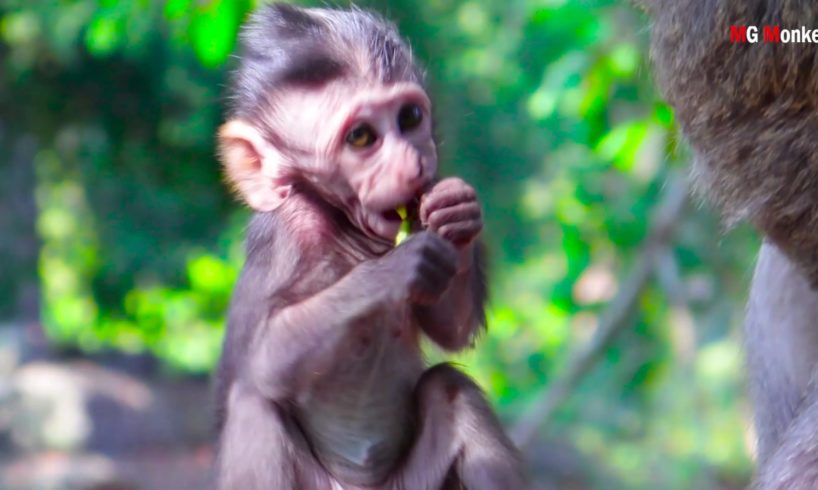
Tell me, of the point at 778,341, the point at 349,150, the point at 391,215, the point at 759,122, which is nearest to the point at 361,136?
the point at 349,150

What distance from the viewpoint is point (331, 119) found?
1.92 metres

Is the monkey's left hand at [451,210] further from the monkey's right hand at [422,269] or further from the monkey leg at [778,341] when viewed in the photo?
the monkey leg at [778,341]

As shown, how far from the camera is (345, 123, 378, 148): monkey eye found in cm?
190

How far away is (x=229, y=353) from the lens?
6.79 feet

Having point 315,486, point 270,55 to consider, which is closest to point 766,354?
point 315,486

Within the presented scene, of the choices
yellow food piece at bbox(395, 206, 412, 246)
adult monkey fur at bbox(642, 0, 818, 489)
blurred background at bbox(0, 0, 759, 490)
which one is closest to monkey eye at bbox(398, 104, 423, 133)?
yellow food piece at bbox(395, 206, 412, 246)

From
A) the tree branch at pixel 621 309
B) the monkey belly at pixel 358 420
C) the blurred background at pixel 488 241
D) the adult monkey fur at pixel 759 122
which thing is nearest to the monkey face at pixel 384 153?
the monkey belly at pixel 358 420

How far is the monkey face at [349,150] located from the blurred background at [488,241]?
91.7 inches

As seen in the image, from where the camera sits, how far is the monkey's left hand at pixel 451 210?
178 centimetres

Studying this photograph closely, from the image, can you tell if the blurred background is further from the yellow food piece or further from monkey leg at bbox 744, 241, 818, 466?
the yellow food piece

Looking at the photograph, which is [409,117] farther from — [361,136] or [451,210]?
[451,210]

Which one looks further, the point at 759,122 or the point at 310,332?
the point at 759,122

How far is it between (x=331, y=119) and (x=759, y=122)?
73 centimetres

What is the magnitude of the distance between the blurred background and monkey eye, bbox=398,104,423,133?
7.70ft
